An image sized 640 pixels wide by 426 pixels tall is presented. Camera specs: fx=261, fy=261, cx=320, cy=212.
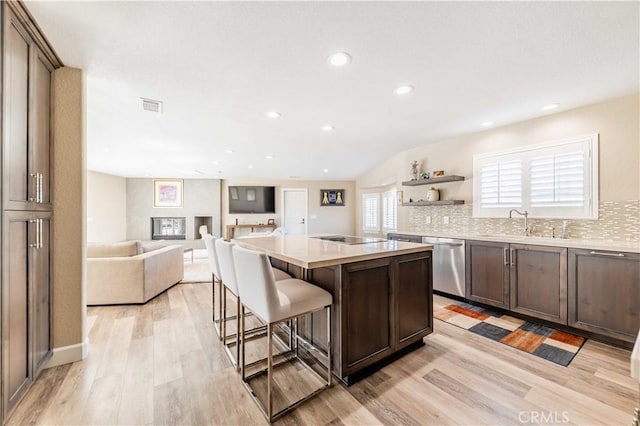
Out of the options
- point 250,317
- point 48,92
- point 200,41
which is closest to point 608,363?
point 250,317

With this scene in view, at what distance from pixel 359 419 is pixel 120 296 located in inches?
131

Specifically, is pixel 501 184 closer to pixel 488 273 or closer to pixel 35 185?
pixel 488 273

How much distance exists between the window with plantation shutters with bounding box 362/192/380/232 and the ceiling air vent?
553 centimetres

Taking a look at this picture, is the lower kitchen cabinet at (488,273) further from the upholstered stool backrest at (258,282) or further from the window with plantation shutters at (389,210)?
the window with plantation shutters at (389,210)

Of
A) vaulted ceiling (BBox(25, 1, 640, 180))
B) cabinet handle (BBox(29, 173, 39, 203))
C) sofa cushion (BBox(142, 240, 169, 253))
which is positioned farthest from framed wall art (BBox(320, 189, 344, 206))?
cabinet handle (BBox(29, 173, 39, 203))

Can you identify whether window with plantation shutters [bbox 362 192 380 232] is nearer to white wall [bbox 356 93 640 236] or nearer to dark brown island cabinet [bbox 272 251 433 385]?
white wall [bbox 356 93 640 236]

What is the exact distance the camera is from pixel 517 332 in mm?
2570

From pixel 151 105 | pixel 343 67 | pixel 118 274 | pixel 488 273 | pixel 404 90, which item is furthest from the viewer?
pixel 118 274

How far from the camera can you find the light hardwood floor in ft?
4.89

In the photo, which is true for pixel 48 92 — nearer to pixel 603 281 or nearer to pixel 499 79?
pixel 499 79

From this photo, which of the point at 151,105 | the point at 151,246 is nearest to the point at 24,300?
the point at 151,105

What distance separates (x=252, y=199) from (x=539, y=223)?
22.6 feet

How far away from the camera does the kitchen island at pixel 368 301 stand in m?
1.72

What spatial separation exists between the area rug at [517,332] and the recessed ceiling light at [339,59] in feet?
9.03
